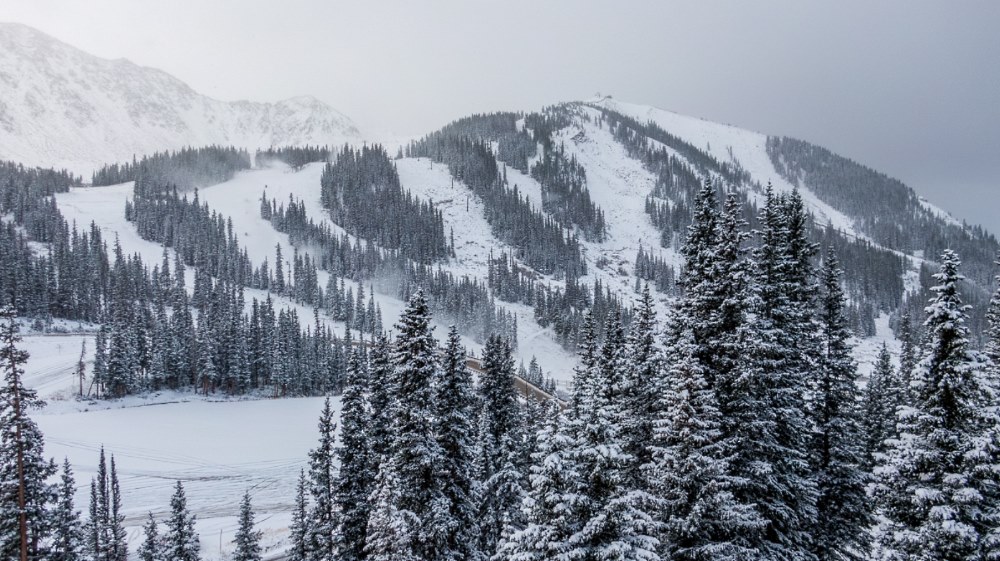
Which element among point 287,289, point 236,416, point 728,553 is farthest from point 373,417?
point 287,289

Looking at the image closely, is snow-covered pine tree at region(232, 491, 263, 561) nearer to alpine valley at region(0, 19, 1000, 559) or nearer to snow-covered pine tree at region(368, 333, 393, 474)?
alpine valley at region(0, 19, 1000, 559)

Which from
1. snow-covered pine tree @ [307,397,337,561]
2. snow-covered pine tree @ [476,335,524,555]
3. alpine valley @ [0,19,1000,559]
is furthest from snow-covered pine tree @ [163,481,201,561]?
snow-covered pine tree @ [476,335,524,555]

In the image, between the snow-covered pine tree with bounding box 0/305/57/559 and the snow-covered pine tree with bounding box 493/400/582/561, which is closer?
the snow-covered pine tree with bounding box 493/400/582/561

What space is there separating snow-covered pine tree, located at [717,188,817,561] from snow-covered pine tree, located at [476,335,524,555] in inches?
427

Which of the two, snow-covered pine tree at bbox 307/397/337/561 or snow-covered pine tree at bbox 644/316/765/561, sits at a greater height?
snow-covered pine tree at bbox 644/316/765/561

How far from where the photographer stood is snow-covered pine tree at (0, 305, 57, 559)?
1859 cm

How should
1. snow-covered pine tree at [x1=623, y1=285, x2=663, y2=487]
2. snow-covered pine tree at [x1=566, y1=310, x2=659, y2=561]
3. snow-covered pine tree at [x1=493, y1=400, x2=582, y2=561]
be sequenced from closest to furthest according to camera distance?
snow-covered pine tree at [x1=566, y1=310, x2=659, y2=561]
snow-covered pine tree at [x1=493, y1=400, x2=582, y2=561]
snow-covered pine tree at [x1=623, y1=285, x2=663, y2=487]

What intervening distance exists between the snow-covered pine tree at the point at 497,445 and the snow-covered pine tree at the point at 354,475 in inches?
213

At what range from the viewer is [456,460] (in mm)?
21469

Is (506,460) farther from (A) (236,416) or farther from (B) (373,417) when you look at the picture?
(A) (236,416)

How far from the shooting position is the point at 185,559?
33.1m

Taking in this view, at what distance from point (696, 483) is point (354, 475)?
1553 centimetres

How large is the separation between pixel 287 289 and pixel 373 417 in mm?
153328

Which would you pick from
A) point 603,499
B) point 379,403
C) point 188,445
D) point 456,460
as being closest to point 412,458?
point 456,460
